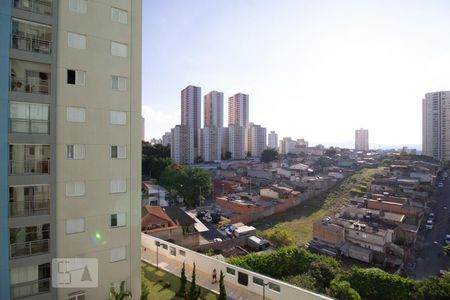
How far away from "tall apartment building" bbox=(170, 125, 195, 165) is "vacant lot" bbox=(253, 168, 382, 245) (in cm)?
4418

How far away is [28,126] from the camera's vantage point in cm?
793

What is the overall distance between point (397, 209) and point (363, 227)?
12.7m

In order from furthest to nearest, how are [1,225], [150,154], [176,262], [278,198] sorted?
[150,154] → [278,198] → [176,262] → [1,225]

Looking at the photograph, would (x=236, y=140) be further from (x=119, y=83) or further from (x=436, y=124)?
(x=119, y=83)

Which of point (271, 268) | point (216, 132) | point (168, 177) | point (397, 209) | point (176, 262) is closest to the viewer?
point (176, 262)

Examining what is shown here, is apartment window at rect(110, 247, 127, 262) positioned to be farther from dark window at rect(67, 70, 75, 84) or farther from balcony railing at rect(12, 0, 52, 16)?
balcony railing at rect(12, 0, 52, 16)

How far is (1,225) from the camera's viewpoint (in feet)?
24.3

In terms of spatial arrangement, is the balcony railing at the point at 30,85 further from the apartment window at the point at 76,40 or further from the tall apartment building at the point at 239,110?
the tall apartment building at the point at 239,110

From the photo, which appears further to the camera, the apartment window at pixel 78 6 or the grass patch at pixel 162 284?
the grass patch at pixel 162 284

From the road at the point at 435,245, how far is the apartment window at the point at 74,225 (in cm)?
2909

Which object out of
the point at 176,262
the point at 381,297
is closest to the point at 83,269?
the point at 176,262

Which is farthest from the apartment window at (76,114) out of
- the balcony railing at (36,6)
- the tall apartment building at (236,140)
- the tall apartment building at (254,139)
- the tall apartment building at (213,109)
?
the tall apartment building at (254,139)

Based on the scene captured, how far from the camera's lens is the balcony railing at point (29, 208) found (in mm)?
7749

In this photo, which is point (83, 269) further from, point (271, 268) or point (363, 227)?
point (363, 227)
